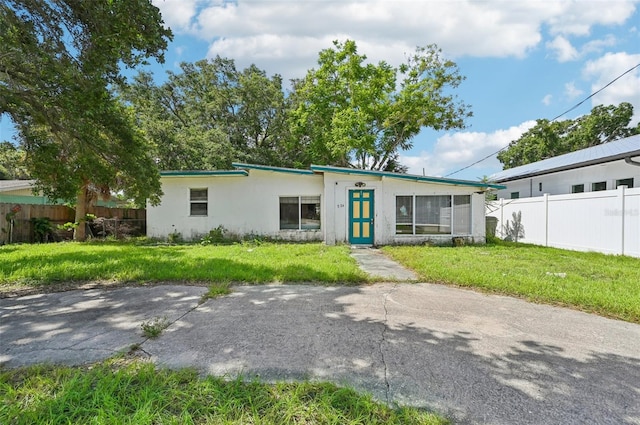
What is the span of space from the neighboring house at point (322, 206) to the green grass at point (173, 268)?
124 inches

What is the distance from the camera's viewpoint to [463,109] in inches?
763

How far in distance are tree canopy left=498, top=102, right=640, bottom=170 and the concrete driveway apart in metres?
31.7

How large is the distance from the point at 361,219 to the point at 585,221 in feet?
22.1

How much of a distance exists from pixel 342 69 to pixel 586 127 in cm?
2421

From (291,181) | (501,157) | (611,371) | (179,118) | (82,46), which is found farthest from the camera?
(501,157)

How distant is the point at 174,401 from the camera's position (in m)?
2.26

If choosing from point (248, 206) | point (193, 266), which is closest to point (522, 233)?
point (248, 206)

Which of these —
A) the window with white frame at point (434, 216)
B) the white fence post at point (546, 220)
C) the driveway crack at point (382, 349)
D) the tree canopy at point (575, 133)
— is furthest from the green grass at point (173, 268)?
the tree canopy at point (575, 133)

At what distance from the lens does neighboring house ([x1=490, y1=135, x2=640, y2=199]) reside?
35.0 ft

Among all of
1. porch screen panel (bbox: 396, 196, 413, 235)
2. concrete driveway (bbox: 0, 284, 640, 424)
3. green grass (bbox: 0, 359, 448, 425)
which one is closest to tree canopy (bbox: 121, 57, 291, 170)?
porch screen panel (bbox: 396, 196, 413, 235)

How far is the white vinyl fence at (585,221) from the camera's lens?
814 centimetres

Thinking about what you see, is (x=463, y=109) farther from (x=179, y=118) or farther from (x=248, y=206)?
(x=179, y=118)

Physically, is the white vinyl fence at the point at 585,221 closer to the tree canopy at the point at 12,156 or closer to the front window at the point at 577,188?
the front window at the point at 577,188

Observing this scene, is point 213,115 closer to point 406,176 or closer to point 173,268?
point 406,176
